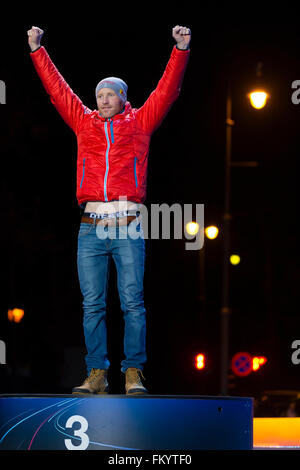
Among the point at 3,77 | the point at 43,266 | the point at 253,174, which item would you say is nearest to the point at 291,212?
the point at 253,174

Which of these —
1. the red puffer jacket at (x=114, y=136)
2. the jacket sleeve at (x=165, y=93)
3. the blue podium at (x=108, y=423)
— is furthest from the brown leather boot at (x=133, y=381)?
the jacket sleeve at (x=165, y=93)

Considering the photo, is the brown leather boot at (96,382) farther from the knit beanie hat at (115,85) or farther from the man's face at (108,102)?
the knit beanie hat at (115,85)

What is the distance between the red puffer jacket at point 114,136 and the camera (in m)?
6.65

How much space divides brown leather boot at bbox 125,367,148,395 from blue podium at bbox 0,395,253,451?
29.6 inches

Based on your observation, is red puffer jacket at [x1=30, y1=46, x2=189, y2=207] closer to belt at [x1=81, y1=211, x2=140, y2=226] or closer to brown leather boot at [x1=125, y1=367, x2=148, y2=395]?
belt at [x1=81, y1=211, x2=140, y2=226]

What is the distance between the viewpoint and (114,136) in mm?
6746

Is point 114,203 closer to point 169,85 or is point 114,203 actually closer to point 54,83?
point 169,85

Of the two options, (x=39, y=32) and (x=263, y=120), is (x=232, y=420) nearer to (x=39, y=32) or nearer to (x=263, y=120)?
(x=39, y=32)

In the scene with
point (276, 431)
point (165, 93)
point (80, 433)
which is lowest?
point (80, 433)

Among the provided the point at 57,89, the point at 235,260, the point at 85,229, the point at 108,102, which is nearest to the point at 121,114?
the point at 108,102

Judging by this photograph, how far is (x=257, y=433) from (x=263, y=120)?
25174 millimetres

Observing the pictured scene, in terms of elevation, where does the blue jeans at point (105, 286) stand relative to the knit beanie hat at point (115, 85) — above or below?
below

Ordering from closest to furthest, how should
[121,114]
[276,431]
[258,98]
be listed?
[121,114] → [276,431] → [258,98]

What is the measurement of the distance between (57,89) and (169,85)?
92 centimetres
